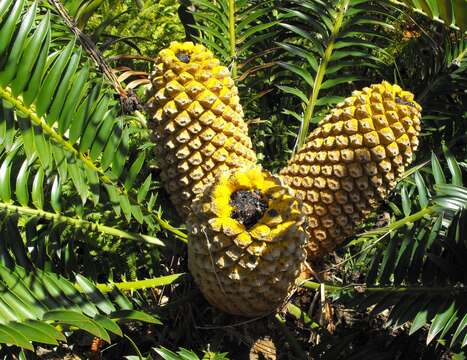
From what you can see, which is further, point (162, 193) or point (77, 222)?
point (162, 193)

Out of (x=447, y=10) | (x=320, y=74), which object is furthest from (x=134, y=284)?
(x=447, y=10)

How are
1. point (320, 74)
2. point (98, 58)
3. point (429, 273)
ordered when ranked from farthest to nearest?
point (320, 74), point (98, 58), point (429, 273)

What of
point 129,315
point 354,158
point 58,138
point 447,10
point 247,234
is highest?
point 447,10

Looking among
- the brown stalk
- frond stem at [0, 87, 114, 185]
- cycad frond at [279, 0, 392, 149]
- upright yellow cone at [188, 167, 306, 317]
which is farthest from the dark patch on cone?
the brown stalk

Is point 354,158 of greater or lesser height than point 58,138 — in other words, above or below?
below

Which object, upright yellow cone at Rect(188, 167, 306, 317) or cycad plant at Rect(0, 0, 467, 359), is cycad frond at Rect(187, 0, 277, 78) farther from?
upright yellow cone at Rect(188, 167, 306, 317)

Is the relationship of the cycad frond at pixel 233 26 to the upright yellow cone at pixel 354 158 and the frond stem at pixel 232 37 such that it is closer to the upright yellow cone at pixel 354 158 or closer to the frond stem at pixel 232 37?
the frond stem at pixel 232 37

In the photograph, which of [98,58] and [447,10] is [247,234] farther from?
[98,58]
